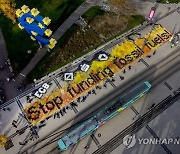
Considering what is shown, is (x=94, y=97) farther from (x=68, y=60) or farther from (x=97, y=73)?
(x=68, y=60)

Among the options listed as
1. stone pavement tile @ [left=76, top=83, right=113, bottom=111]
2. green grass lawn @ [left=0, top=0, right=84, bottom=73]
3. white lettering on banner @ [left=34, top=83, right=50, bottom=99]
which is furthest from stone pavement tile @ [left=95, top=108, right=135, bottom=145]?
green grass lawn @ [left=0, top=0, right=84, bottom=73]

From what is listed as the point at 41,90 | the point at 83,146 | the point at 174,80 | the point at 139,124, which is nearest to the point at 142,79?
the point at 174,80

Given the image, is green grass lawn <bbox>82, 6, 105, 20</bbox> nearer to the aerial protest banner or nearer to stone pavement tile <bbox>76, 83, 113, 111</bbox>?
the aerial protest banner

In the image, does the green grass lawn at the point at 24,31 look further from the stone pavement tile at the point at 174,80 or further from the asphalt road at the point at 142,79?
the stone pavement tile at the point at 174,80

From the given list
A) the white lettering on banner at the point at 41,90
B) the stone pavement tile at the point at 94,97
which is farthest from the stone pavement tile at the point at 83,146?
Answer: the white lettering on banner at the point at 41,90

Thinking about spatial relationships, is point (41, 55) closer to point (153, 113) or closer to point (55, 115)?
point (55, 115)

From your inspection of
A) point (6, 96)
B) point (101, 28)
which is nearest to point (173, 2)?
point (101, 28)
